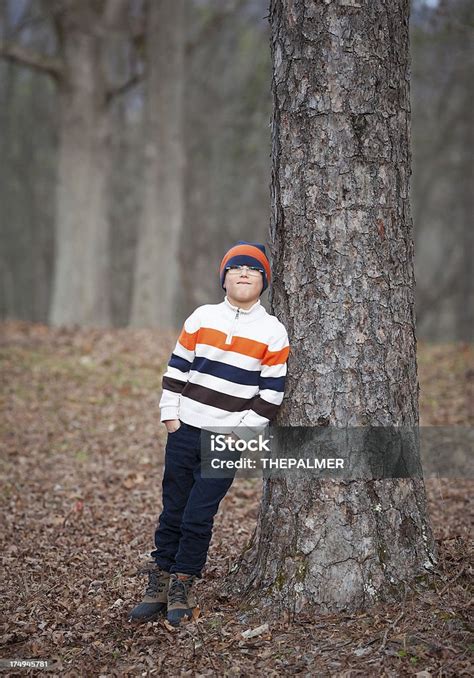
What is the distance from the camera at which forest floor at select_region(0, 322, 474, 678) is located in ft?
10.8

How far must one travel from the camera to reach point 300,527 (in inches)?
143

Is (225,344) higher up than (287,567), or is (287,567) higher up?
(225,344)

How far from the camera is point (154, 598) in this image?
3830mm

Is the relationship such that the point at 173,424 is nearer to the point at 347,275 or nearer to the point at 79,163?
the point at 347,275

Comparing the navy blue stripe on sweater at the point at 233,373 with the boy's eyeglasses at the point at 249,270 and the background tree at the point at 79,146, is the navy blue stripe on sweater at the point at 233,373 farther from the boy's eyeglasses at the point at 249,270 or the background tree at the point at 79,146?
the background tree at the point at 79,146

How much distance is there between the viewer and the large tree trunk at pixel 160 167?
46.6 feet

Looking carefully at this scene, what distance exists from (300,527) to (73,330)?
887cm

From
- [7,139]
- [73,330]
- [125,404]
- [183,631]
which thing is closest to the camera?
[183,631]

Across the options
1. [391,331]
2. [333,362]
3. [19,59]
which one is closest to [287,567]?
[333,362]

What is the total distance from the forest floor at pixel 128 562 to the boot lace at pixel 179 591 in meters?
0.13

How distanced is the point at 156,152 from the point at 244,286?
11.2m

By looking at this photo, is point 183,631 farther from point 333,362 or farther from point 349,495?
point 333,362

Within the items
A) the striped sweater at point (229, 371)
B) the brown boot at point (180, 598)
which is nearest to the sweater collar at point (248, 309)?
the striped sweater at point (229, 371)

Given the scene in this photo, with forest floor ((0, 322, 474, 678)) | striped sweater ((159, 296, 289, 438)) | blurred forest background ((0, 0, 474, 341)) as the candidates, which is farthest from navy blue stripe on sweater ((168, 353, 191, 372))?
blurred forest background ((0, 0, 474, 341))
